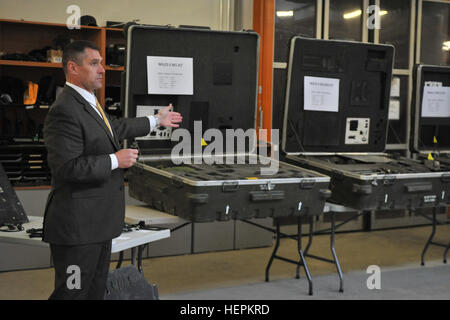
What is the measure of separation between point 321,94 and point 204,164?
3.35ft

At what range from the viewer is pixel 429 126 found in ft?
16.4

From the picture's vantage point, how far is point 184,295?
3930 mm

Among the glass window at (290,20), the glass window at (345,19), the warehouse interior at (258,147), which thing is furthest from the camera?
the glass window at (345,19)

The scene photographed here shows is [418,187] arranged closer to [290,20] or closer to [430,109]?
[430,109]

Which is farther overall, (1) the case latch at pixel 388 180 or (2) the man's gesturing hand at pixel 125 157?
(1) the case latch at pixel 388 180

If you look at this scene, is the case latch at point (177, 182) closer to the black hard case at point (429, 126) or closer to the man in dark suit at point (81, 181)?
the man in dark suit at point (81, 181)

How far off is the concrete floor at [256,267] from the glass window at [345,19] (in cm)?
194

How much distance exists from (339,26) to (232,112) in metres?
2.42

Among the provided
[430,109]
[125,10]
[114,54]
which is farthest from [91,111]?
[430,109]

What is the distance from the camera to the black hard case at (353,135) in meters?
3.83

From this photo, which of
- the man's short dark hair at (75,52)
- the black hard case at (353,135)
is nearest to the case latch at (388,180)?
the black hard case at (353,135)

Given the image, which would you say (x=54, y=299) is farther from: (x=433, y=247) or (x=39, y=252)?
(x=433, y=247)
